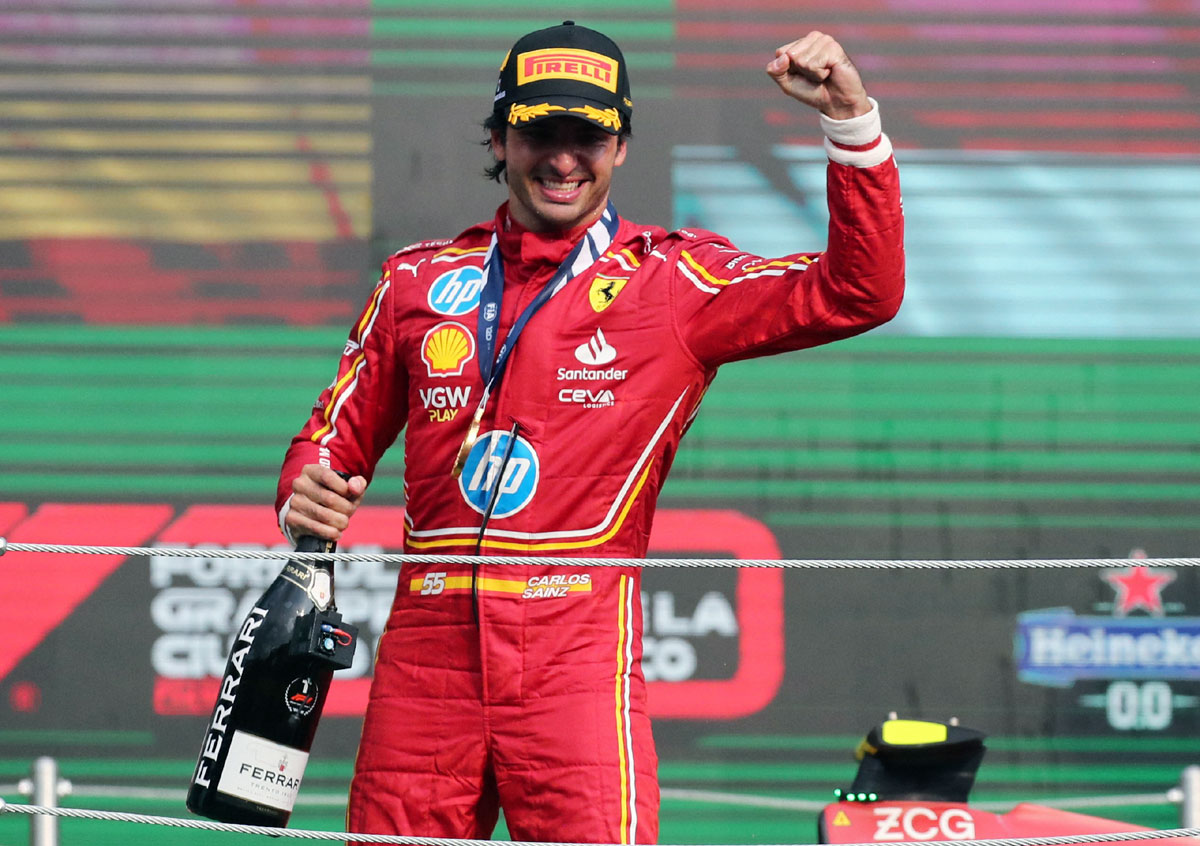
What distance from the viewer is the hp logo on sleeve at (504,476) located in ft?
6.21

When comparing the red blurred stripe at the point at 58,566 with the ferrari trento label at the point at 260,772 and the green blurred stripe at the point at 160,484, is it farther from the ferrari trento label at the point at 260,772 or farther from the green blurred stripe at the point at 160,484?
the ferrari trento label at the point at 260,772

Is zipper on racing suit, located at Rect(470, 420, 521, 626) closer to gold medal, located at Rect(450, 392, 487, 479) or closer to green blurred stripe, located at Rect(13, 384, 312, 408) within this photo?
gold medal, located at Rect(450, 392, 487, 479)

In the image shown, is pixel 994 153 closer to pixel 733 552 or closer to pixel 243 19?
pixel 733 552

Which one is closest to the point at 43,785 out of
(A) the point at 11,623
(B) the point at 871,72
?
(A) the point at 11,623

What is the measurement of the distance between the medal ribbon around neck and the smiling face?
0.04m

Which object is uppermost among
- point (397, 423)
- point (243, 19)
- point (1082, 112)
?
point (243, 19)

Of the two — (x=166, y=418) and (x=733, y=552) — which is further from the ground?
(x=166, y=418)

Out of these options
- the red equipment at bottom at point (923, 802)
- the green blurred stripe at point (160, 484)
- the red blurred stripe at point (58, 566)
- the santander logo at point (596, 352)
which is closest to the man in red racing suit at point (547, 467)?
the santander logo at point (596, 352)

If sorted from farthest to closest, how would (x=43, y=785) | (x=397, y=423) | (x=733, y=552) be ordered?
(x=733, y=552), (x=43, y=785), (x=397, y=423)

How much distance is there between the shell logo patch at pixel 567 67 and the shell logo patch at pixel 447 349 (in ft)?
1.11

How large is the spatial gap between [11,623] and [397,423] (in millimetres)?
1901

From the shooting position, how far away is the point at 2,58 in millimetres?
3645

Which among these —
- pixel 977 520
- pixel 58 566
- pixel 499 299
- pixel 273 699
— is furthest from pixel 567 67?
pixel 58 566

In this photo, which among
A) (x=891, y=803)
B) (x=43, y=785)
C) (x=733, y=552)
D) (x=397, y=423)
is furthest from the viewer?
(x=733, y=552)
